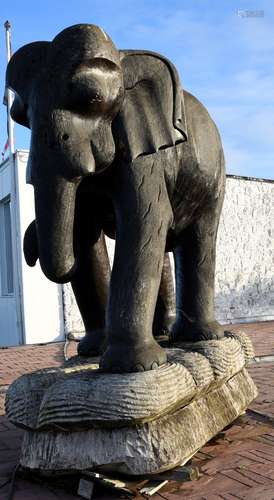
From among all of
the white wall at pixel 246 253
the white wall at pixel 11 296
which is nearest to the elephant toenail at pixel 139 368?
the white wall at pixel 11 296

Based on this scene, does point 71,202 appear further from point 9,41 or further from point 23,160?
point 9,41

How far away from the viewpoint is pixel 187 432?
6.79ft

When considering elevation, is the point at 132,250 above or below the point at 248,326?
above

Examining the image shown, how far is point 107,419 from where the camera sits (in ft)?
5.98

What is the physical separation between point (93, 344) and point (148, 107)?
1.06 metres

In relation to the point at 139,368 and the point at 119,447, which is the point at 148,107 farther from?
the point at 119,447

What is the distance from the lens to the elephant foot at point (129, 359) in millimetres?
1991

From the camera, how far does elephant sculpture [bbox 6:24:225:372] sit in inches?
76.7

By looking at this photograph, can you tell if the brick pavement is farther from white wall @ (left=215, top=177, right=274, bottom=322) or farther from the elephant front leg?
white wall @ (left=215, top=177, right=274, bottom=322)

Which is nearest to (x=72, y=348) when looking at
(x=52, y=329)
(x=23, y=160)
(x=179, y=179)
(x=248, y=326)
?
(x=52, y=329)

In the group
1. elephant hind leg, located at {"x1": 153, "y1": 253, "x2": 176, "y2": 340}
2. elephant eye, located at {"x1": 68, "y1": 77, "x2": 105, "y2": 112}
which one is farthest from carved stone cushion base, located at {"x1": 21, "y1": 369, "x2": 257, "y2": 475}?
elephant eye, located at {"x1": 68, "y1": 77, "x2": 105, "y2": 112}

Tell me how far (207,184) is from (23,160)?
18.4ft

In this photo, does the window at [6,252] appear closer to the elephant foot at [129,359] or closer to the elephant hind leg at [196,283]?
the elephant hind leg at [196,283]

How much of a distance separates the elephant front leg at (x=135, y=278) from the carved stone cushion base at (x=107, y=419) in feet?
0.27
